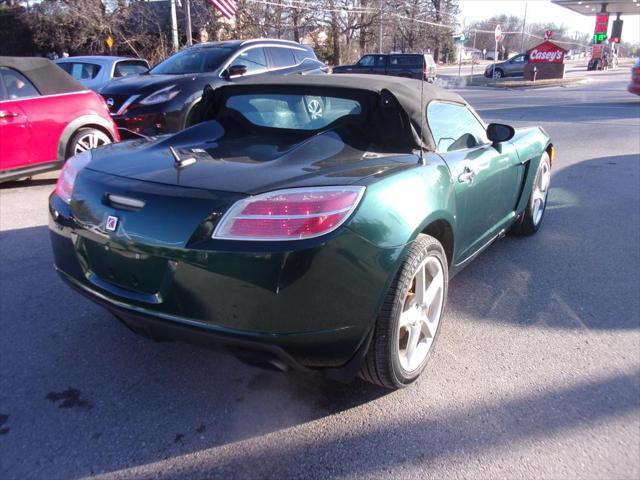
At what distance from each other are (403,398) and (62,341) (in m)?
1.95

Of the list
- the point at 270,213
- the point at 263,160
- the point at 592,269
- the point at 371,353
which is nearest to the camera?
the point at 270,213

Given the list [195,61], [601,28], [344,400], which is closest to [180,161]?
[344,400]

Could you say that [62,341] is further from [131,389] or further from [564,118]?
[564,118]

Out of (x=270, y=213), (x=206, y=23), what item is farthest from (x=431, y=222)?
(x=206, y=23)

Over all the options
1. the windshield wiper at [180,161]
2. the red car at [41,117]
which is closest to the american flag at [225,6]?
the red car at [41,117]

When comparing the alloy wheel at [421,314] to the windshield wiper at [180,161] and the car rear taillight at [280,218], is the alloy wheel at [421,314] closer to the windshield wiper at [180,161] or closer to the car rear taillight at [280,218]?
the car rear taillight at [280,218]

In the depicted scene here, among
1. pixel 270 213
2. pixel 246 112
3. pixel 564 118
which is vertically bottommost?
pixel 564 118

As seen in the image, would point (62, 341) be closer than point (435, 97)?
Yes

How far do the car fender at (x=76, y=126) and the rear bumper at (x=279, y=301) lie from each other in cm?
481

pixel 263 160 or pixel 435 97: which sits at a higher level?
pixel 435 97

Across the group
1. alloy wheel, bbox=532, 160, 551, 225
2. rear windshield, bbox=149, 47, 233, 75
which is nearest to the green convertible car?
alloy wheel, bbox=532, 160, 551, 225

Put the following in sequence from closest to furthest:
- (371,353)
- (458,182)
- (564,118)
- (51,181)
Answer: (371,353), (458,182), (51,181), (564,118)

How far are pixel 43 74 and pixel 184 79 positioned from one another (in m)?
1.95

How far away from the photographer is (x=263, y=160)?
263 centimetres
